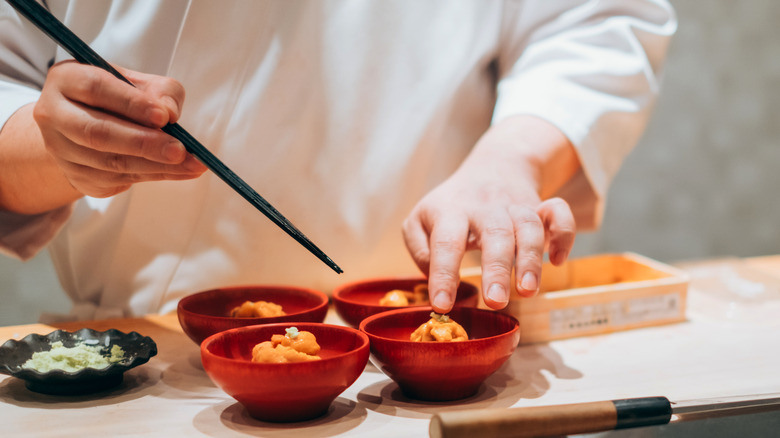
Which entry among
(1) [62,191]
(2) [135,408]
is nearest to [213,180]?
(1) [62,191]

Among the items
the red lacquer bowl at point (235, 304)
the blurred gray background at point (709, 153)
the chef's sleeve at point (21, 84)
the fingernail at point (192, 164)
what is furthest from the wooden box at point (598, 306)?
the blurred gray background at point (709, 153)

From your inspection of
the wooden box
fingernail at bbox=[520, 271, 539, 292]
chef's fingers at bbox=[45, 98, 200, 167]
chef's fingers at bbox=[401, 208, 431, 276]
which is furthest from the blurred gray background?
chef's fingers at bbox=[45, 98, 200, 167]

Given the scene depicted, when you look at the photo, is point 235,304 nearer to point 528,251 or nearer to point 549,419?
point 528,251

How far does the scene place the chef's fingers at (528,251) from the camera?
1128 millimetres

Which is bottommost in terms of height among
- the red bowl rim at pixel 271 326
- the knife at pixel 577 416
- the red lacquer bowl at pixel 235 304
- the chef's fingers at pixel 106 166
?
the knife at pixel 577 416

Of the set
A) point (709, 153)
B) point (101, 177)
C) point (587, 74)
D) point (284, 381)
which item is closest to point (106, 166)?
point (101, 177)

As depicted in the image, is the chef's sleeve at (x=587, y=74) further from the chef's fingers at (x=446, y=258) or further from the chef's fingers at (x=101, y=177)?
the chef's fingers at (x=101, y=177)

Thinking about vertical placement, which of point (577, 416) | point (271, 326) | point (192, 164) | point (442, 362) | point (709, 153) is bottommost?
point (577, 416)

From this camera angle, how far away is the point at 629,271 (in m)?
1.69

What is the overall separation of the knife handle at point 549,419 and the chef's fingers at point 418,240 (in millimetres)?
487

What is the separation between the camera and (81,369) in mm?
1034

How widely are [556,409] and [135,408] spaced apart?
0.61m

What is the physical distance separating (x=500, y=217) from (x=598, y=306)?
35 cm

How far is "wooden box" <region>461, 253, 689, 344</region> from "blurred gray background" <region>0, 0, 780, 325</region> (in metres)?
2.00
